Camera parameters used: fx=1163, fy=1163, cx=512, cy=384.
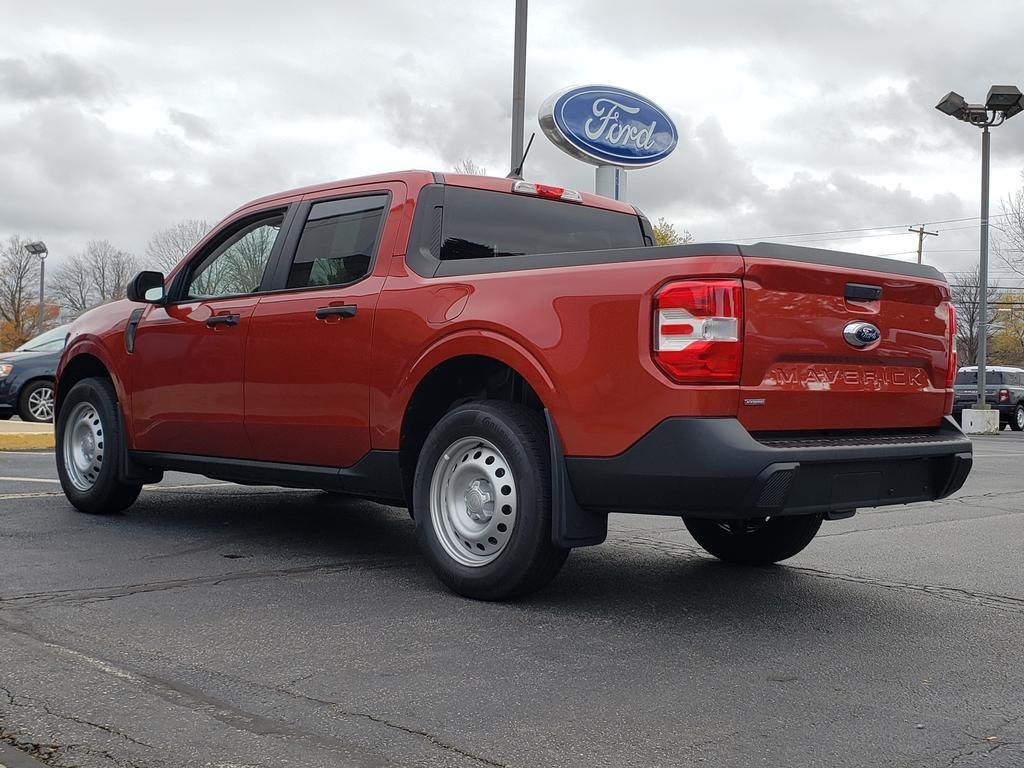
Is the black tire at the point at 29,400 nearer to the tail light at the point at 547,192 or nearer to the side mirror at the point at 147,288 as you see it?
the side mirror at the point at 147,288

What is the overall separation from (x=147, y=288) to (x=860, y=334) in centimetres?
415

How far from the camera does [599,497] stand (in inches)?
176

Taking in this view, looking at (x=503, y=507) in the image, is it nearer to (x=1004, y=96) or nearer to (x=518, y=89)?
(x=518, y=89)

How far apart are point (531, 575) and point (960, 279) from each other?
3456 inches

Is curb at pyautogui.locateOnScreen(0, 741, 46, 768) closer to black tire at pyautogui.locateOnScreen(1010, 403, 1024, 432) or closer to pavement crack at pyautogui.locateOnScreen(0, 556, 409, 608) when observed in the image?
pavement crack at pyautogui.locateOnScreen(0, 556, 409, 608)

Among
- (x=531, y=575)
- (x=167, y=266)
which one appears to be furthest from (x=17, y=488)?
(x=167, y=266)

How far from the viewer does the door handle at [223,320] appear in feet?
20.2

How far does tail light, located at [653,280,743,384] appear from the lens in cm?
424

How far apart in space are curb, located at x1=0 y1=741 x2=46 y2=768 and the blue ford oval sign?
51.2ft

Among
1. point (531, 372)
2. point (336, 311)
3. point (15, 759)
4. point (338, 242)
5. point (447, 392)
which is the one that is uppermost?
point (338, 242)

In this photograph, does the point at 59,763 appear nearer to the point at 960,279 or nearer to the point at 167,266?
the point at 167,266

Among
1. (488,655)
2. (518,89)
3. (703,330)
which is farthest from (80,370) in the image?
(518,89)

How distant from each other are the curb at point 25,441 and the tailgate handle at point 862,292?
9.91 metres

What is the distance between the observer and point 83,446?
727 centimetres
